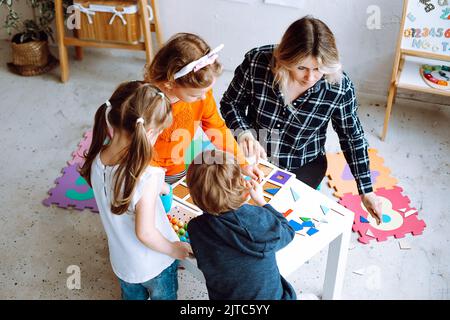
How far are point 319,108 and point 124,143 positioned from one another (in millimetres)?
754

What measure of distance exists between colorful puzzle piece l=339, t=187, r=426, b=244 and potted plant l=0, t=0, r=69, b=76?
2.05 metres

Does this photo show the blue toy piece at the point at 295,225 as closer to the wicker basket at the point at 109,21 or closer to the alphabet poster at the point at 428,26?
the alphabet poster at the point at 428,26

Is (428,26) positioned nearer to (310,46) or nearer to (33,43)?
(310,46)

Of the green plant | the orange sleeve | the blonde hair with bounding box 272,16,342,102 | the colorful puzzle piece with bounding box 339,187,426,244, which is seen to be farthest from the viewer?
the green plant

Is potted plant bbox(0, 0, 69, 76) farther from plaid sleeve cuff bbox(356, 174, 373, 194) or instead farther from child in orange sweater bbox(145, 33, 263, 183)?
plaid sleeve cuff bbox(356, 174, 373, 194)

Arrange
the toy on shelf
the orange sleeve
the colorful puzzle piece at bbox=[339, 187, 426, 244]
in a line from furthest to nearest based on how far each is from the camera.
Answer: the toy on shelf, the colorful puzzle piece at bbox=[339, 187, 426, 244], the orange sleeve

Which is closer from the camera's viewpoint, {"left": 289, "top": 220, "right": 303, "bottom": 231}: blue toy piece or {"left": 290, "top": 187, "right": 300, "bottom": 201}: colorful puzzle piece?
{"left": 289, "top": 220, "right": 303, "bottom": 231}: blue toy piece

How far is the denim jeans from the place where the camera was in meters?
1.76

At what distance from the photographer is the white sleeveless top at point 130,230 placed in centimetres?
151

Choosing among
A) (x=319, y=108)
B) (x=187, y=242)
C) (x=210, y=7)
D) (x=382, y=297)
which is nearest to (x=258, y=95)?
(x=319, y=108)

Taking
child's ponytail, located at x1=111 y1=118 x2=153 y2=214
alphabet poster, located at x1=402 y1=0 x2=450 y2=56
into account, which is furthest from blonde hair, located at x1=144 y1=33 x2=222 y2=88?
alphabet poster, located at x1=402 y1=0 x2=450 y2=56

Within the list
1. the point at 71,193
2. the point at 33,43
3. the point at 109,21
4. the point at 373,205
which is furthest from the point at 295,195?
the point at 33,43

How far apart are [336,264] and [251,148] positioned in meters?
0.48

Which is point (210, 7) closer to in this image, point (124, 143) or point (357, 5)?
point (357, 5)
